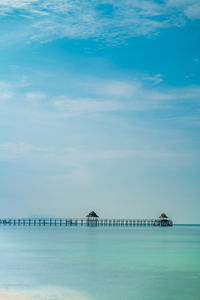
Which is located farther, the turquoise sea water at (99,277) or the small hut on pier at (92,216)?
Result: the small hut on pier at (92,216)

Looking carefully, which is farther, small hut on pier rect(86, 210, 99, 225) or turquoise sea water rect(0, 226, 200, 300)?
small hut on pier rect(86, 210, 99, 225)

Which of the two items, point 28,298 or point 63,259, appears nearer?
point 28,298

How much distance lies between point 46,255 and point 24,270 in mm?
6566

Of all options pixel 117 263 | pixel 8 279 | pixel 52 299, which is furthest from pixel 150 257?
pixel 52 299

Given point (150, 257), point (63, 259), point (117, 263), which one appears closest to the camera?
point (117, 263)

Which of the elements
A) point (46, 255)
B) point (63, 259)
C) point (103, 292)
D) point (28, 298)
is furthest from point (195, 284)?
point (46, 255)

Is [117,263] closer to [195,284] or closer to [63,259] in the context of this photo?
[63,259]

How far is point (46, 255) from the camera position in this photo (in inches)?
1060

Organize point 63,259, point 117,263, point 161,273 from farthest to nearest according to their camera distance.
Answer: point 63,259
point 117,263
point 161,273

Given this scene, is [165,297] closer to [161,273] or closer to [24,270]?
[161,273]

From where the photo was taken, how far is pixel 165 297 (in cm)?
1480

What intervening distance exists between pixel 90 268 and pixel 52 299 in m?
6.75

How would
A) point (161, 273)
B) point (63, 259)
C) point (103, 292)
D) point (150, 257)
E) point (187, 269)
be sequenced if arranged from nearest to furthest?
point (103, 292), point (161, 273), point (187, 269), point (63, 259), point (150, 257)

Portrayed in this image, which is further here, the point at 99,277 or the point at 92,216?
the point at 92,216
